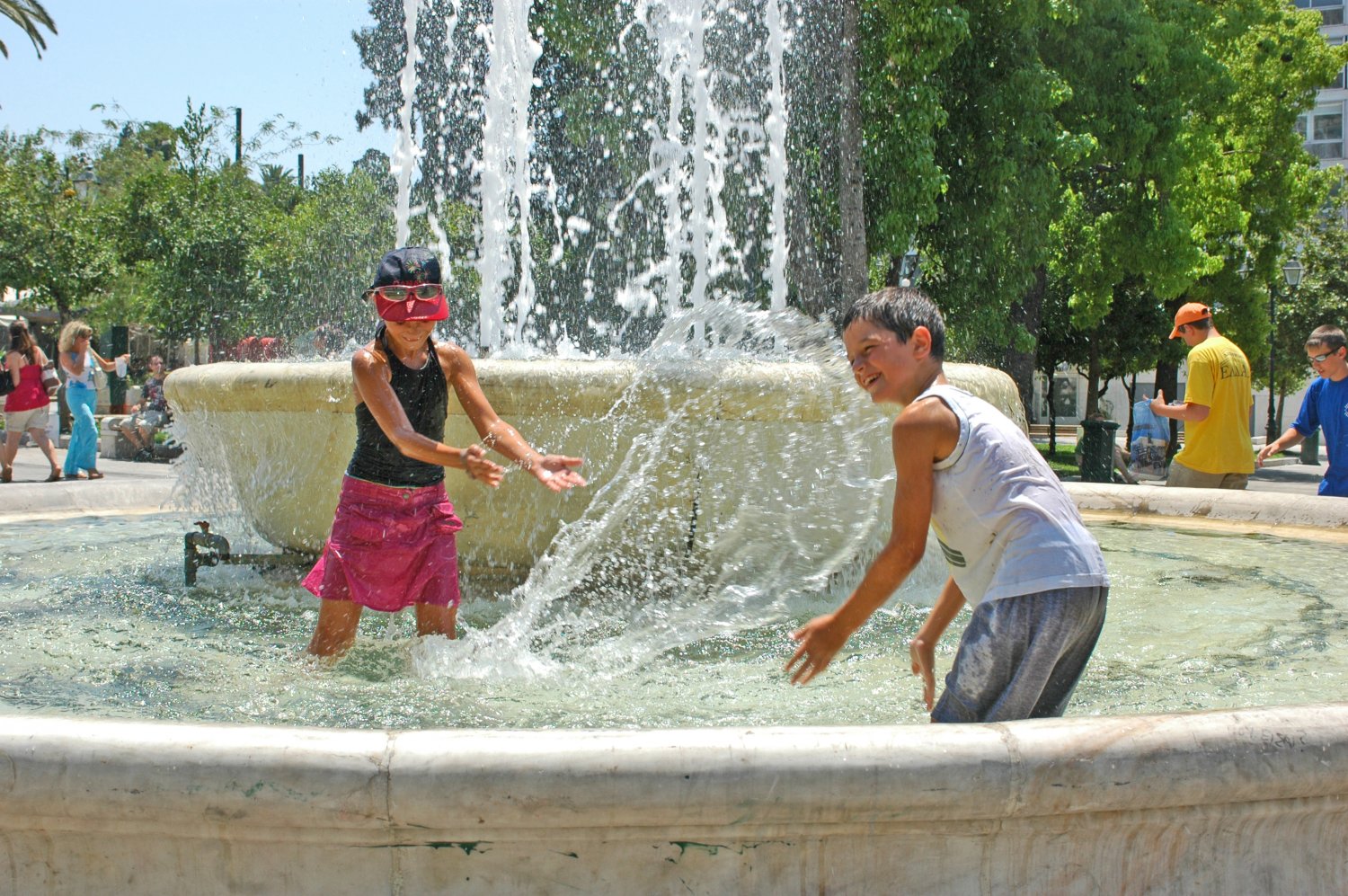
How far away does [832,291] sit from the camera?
15.7 meters

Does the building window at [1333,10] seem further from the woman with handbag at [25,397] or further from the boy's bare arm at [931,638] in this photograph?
the boy's bare arm at [931,638]

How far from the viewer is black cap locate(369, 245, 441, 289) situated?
337cm

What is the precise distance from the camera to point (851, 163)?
14.3 meters

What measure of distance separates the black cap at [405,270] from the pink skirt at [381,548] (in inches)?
23.1

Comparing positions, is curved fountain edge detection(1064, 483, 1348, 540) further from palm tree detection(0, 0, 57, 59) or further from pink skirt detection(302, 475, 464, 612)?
palm tree detection(0, 0, 57, 59)

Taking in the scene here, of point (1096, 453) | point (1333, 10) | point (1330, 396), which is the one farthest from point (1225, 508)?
point (1333, 10)

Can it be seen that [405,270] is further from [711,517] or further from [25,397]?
[25,397]

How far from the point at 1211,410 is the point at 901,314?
191 inches

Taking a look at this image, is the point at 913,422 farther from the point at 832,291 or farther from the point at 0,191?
the point at 0,191

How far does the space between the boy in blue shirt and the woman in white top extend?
924 centimetres

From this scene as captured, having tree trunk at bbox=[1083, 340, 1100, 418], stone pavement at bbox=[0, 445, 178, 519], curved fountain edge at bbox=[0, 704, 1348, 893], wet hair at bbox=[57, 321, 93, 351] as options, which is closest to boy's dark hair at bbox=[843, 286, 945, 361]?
curved fountain edge at bbox=[0, 704, 1348, 893]

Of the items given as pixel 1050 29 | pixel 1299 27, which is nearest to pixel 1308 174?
pixel 1299 27

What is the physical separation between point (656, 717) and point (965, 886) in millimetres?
1207

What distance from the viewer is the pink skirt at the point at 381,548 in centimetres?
350
